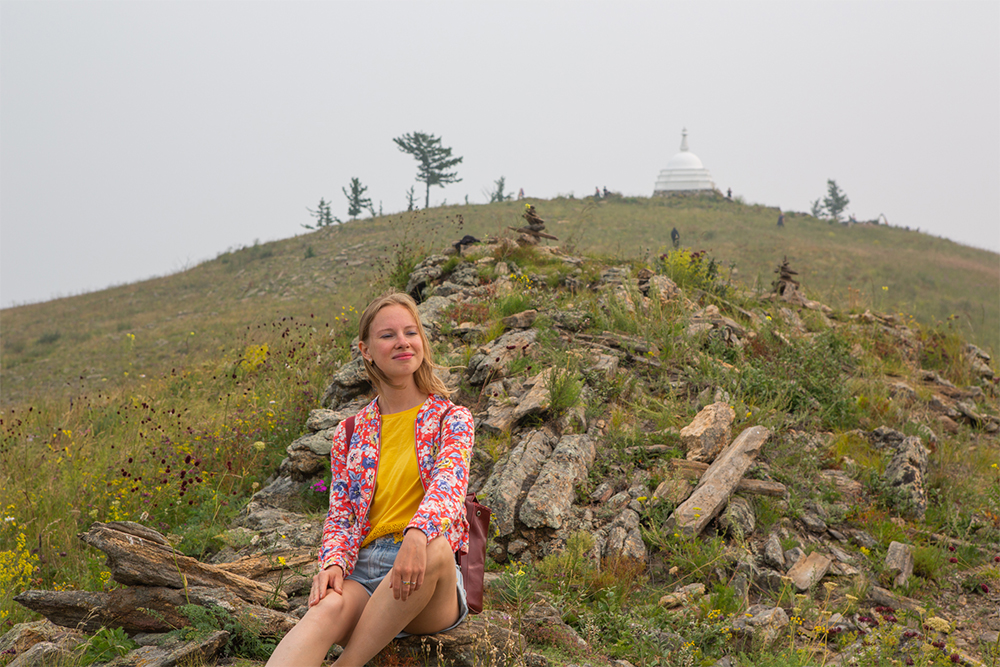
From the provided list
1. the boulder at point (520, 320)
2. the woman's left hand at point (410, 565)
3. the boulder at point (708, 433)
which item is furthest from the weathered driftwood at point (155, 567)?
the boulder at point (520, 320)

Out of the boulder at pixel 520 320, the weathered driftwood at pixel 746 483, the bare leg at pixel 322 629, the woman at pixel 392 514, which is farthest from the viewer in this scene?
the boulder at pixel 520 320

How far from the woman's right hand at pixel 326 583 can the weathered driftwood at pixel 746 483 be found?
298 cm

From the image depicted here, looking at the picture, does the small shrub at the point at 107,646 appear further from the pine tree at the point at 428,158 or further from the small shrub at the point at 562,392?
the pine tree at the point at 428,158

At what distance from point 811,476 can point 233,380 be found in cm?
721

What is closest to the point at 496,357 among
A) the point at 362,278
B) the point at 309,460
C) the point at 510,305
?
the point at 510,305

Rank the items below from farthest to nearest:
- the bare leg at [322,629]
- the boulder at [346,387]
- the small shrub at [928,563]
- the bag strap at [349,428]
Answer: the boulder at [346,387]
the small shrub at [928,563]
the bag strap at [349,428]
the bare leg at [322,629]

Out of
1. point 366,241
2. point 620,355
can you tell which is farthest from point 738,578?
point 366,241

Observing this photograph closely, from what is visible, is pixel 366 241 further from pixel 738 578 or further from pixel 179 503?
pixel 738 578

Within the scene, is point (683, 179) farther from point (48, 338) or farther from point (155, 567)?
point (155, 567)

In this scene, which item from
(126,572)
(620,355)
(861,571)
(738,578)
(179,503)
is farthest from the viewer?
(620,355)

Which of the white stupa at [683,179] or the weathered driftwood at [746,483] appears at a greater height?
the white stupa at [683,179]

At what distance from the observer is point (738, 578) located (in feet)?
13.8

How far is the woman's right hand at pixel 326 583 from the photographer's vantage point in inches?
104

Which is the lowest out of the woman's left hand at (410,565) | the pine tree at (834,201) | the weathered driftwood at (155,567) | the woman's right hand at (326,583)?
the weathered driftwood at (155,567)
